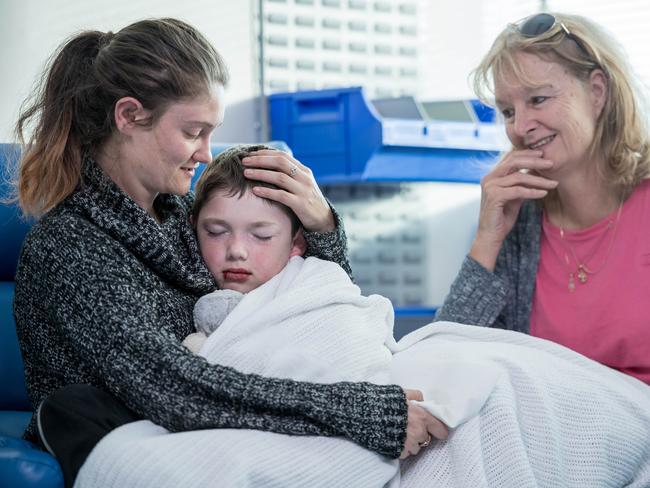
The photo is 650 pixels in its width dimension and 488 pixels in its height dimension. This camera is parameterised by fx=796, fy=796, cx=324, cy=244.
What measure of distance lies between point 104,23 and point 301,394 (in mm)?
1570

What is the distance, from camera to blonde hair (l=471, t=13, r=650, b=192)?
1.58m

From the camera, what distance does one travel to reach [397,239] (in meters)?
2.73

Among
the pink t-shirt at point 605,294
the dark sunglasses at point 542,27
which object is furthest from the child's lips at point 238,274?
the dark sunglasses at point 542,27

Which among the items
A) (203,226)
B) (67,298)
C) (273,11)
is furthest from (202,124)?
(273,11)

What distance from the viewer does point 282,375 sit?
3.68 ft

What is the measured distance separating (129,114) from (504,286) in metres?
0.83

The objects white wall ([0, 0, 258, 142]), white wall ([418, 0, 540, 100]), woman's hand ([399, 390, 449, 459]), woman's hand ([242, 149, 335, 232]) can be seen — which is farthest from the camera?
white wall ([418, 0, 540, 100])

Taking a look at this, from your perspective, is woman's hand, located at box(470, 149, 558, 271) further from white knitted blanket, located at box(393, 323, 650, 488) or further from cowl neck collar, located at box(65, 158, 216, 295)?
cowl neck collar, located at box(65, 158, 216, 295)

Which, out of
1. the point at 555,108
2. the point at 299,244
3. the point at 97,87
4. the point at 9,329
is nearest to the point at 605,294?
the point at 555,108

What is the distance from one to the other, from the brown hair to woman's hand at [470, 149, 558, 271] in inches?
25.8

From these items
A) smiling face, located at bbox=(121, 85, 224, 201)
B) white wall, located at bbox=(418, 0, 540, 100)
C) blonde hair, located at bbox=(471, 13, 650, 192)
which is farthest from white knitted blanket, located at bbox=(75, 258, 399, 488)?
white wall, located at bbox=(418, 0, 540, 100)

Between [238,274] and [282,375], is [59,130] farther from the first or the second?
[282,375]

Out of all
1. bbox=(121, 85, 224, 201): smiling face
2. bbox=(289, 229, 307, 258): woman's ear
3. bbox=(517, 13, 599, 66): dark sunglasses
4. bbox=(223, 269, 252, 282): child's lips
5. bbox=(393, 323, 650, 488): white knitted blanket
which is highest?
bbox=(517, 13, 599, 66): dark sunglasses

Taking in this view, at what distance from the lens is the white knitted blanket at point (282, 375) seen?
96cm
